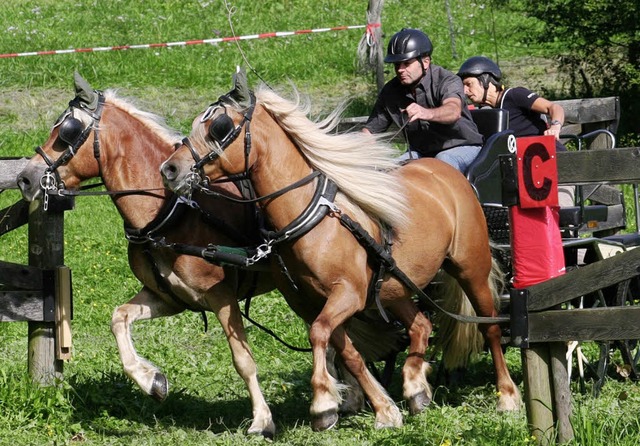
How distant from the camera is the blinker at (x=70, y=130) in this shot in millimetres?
5738

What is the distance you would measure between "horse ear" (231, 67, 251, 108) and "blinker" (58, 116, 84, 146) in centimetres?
97

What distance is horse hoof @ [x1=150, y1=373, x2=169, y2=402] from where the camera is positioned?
594cm

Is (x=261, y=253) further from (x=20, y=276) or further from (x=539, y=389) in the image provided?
(x=20, y=276)

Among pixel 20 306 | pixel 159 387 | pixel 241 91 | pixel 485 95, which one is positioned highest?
pixel 241 91

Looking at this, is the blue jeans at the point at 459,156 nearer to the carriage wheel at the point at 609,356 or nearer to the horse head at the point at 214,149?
the carriage wheel at the point at 609,356

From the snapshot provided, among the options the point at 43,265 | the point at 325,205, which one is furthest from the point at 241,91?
the point at 43,265

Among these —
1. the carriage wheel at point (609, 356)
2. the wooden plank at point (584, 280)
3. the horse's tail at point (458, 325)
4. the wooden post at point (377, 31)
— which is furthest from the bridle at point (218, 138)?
the wooden post at point (377, 31)

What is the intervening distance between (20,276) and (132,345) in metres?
0.87

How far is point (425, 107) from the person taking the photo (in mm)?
6766

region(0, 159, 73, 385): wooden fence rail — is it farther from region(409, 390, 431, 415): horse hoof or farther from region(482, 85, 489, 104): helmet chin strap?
region(482, 85, 489, 104): helmet chin strap

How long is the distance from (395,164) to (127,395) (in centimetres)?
229

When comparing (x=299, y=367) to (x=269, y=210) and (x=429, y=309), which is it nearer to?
(x=429, y=309)

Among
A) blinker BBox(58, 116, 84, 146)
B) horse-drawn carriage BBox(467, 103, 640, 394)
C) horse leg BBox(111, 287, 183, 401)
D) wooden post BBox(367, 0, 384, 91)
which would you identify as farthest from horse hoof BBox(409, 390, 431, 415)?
wooden post BBox(367, 0, 384, 91)

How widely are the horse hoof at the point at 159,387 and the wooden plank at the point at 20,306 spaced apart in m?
0.94
